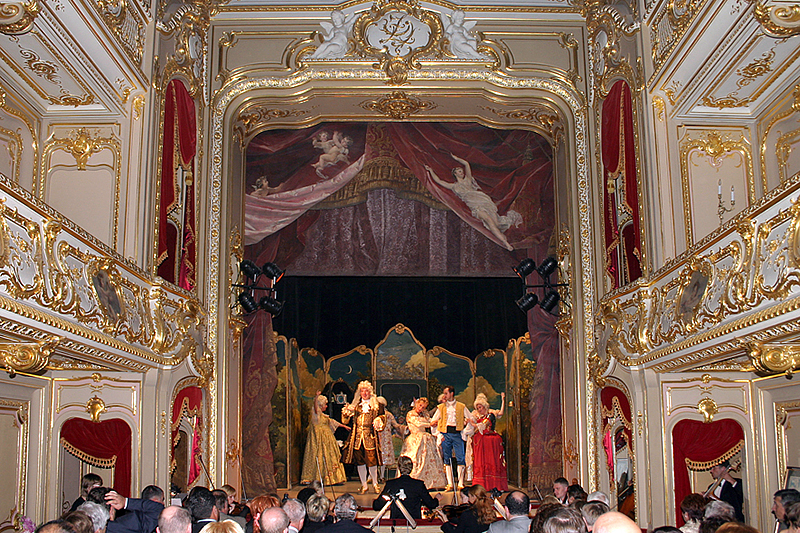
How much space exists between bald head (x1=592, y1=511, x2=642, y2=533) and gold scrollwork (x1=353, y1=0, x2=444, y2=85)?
7.95 m

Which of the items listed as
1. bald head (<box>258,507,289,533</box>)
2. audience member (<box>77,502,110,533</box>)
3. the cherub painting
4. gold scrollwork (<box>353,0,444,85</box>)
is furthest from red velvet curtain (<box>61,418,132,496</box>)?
gold scrollwork (<box>353,0,444,85</box>)

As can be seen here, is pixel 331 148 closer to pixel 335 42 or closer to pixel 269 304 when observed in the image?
pixel 335 42

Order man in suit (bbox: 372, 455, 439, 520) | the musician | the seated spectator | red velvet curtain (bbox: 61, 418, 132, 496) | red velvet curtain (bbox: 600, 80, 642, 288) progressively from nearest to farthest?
1. the seated spectator
2. man in suit (bbox: 372, 455, 439, 520)
3. red velvet curtain (bbox: 61, 418, 132, 496)
4. the musician
5. red velvet curtain (bbox: 600, 80, 642, 288)

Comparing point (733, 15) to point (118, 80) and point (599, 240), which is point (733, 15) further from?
point (118, 80)

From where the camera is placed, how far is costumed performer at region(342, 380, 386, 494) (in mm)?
13750

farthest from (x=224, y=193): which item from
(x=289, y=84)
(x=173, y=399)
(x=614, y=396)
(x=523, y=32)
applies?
(x=614, y=396)

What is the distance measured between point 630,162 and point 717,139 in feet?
3.67

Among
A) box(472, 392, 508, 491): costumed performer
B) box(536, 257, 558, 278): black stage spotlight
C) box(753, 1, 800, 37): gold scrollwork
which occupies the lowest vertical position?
box(472, 392, 508, 491): costumed performer

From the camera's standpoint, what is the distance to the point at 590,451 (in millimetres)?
9758

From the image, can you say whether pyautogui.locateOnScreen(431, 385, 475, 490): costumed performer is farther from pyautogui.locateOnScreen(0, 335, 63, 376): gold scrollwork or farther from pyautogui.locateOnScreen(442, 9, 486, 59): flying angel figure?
pyautogui.locateOnScreen(0, 335, 63, 376): gold scrollwork

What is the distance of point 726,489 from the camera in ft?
27.3

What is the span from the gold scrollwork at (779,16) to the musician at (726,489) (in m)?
4.55

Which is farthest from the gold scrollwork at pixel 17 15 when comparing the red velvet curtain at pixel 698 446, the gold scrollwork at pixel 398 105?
the red velvet curtain at pixel 698 446

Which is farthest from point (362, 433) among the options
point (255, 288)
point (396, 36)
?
point (396, 36)
